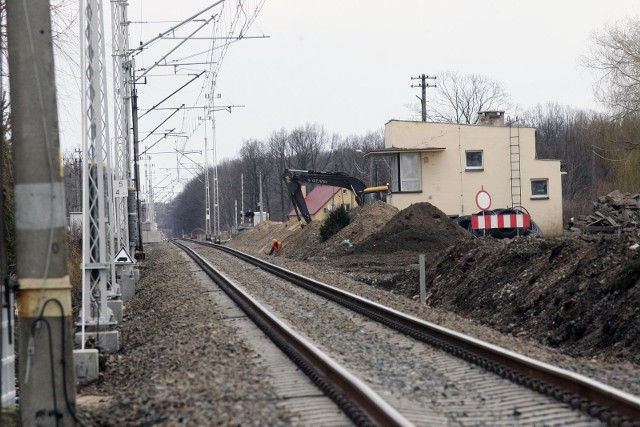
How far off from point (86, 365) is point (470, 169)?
124ft

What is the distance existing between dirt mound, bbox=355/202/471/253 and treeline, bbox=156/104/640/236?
910 cm

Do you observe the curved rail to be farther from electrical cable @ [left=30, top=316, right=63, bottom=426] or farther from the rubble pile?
the rubble pile

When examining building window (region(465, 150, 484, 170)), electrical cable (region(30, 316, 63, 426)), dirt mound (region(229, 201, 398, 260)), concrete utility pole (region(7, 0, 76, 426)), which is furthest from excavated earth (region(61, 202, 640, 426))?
building window (region(465, 150, 484, 170))

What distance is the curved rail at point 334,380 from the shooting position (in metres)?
7.03

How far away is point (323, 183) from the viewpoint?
164ft

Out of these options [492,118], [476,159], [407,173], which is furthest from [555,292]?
[492,118]

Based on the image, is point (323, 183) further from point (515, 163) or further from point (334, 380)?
point (334, 380)

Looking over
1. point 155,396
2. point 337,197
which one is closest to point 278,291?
point 155,396

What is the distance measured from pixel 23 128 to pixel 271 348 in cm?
544

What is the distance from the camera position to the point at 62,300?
716 cm

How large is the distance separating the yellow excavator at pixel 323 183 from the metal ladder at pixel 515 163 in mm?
6924

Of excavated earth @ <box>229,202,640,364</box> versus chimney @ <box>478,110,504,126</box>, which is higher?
chimney @ <box>478,110,504,126</box>

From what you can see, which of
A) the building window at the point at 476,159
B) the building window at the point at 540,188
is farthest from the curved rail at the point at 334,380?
the building window at the point at 540,188

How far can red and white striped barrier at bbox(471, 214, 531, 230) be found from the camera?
66.5 feet
